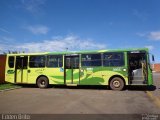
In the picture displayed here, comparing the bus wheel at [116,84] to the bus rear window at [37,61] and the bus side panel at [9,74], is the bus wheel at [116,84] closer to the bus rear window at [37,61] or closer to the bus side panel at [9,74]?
the bus rear window at [37,61]

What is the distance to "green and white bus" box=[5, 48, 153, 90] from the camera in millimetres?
14883

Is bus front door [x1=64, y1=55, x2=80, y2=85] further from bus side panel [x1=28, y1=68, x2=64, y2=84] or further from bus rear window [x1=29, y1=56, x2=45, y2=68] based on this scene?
bus rear window [x1=29, y1=56, x2=45, y2=68]

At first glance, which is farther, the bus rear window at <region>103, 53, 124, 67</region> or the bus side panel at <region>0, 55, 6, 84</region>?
the bus side panel at <region>0, 55, 6, 84</region>

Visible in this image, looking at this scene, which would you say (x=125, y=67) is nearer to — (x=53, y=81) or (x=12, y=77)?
(x=53, y=81)

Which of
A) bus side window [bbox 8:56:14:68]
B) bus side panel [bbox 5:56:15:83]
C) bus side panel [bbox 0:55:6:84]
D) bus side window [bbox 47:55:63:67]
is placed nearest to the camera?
bus side window [bbox 47:55:63:67]

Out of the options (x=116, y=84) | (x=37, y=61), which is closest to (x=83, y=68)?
(x=116, y=84)

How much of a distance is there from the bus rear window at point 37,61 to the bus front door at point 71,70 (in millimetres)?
2037

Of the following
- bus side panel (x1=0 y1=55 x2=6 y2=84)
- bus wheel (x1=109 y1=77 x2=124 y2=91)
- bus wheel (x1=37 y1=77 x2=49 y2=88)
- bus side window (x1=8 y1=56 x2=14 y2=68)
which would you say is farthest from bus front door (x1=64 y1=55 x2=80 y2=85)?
bus side panel (x1=0 y1=55 x2=6 y2=84)

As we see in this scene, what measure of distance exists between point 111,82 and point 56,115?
846 centimetres

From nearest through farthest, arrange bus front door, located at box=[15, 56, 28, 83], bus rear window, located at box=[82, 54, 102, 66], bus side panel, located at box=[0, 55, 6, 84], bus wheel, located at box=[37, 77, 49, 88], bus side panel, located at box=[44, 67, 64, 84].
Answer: bus rear window, located at box=[82, 54, 102, 66]
bus side panel, located at box=[44, 67, 64, 84]
bus wheel, located at box=[37, 77, 49, 88]
bus front door, located at box=[15, 56, 28, 83]
bus side panel, located at box=[0, 55, 6, 84]

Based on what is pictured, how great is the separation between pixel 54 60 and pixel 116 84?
5350 mm

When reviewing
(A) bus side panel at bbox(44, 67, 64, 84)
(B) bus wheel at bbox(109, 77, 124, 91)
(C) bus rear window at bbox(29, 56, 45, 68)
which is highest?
(C) bus rear window at bbox(29, 56, 45, 68)

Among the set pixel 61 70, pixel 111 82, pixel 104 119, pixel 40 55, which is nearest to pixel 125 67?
pixel 111 82

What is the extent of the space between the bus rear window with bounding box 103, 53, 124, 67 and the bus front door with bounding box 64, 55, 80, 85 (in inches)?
89.7
